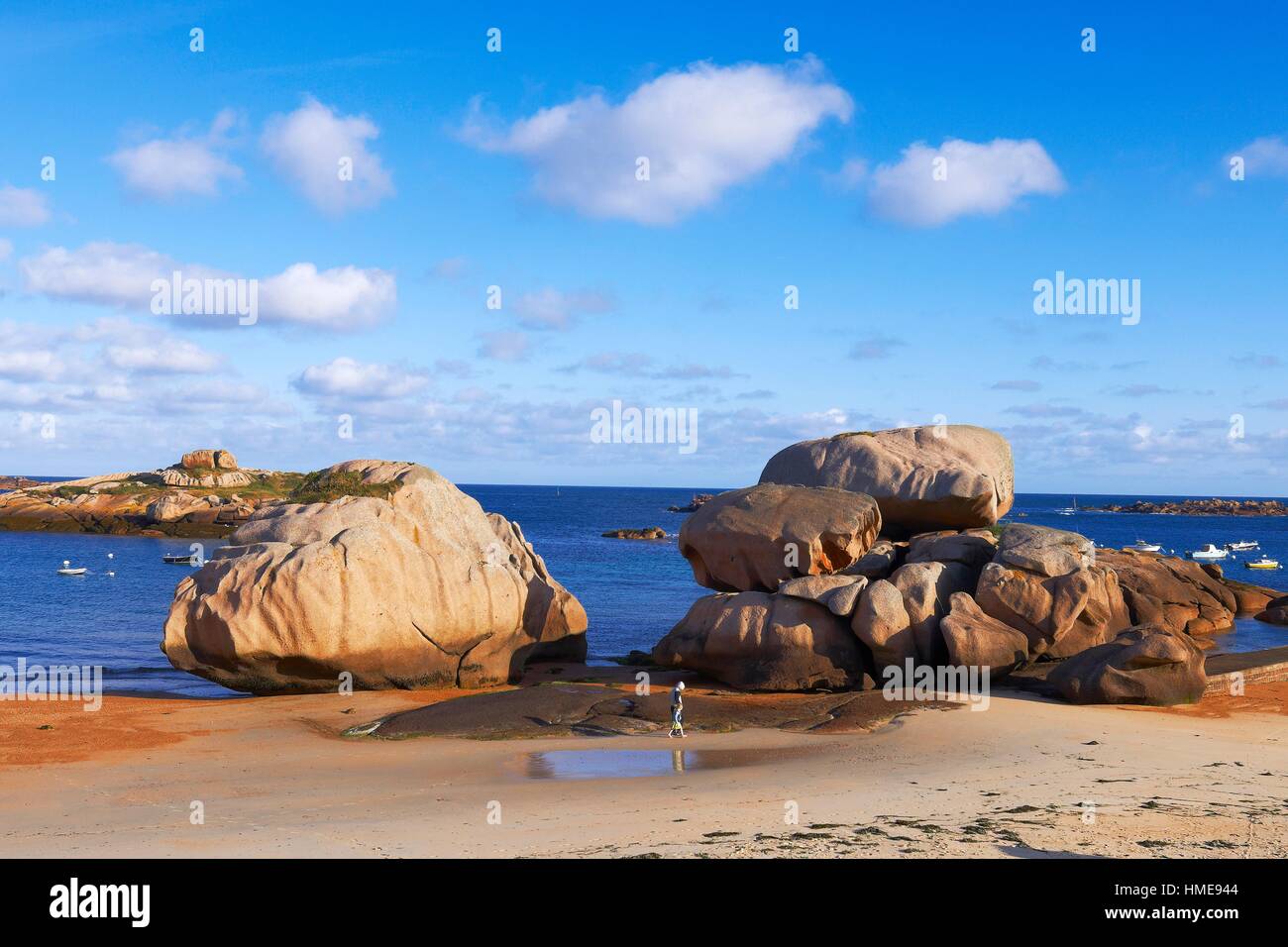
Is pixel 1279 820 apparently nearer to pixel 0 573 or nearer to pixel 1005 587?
pixel 1005 587

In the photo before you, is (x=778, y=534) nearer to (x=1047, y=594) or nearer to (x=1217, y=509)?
(x=1047, y=594)

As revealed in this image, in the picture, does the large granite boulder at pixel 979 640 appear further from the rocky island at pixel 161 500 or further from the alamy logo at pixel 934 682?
the rocky island at pixel 161 500

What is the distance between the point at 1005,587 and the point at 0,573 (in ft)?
169

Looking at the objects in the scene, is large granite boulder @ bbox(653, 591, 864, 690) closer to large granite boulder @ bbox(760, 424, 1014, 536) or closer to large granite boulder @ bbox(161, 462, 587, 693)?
large granite boulder @ bbox(161, 462, 587, 693)

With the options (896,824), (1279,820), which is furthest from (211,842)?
(1279,820)

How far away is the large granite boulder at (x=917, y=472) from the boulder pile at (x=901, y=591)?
0.05 meters

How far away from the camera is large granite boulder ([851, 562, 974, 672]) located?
76.6ft

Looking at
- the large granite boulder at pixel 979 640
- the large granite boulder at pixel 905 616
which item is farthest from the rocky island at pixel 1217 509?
the large granite boulder at pixel 905 616

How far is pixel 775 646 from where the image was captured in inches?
944

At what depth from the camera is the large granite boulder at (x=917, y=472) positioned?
93.3 feet

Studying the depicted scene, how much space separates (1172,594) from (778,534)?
16825 mm

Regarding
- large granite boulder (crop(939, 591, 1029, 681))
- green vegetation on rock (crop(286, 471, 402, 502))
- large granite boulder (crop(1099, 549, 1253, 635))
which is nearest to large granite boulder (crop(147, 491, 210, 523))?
green vegetation on rock (crop(286, 471, 402, 502))

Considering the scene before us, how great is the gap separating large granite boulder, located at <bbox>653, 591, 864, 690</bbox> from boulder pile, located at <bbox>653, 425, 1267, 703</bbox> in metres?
0.03
